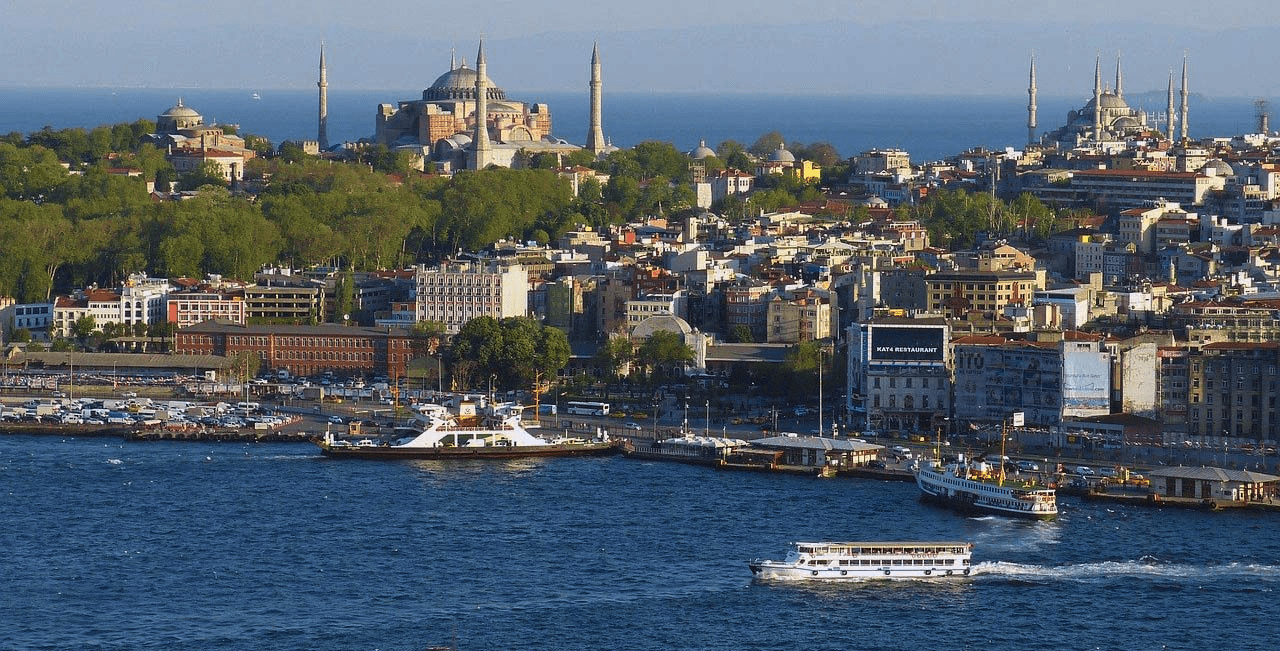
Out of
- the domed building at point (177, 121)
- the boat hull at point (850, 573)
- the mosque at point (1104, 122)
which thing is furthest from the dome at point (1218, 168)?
the boat hull at point (850, 573)

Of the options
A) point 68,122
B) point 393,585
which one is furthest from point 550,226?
point 68,122

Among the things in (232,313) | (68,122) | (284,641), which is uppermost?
(68,122)

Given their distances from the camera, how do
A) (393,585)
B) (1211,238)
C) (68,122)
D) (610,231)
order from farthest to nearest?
(68,122) < (610,231) < (1211,238) < (393,585)

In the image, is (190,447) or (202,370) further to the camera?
(202,370)

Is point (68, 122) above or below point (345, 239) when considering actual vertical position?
above

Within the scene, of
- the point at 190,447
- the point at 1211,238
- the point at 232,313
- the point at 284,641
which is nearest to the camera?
the point at 284,641

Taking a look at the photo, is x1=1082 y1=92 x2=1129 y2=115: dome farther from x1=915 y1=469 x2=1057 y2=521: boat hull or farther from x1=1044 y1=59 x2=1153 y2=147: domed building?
x1=915 y1=469 x2=1057 y2=521: boat hull

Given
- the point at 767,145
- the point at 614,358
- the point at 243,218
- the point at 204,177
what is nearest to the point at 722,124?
the point at 767,145

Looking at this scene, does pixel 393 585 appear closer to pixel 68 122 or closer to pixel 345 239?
pixel 345 239
